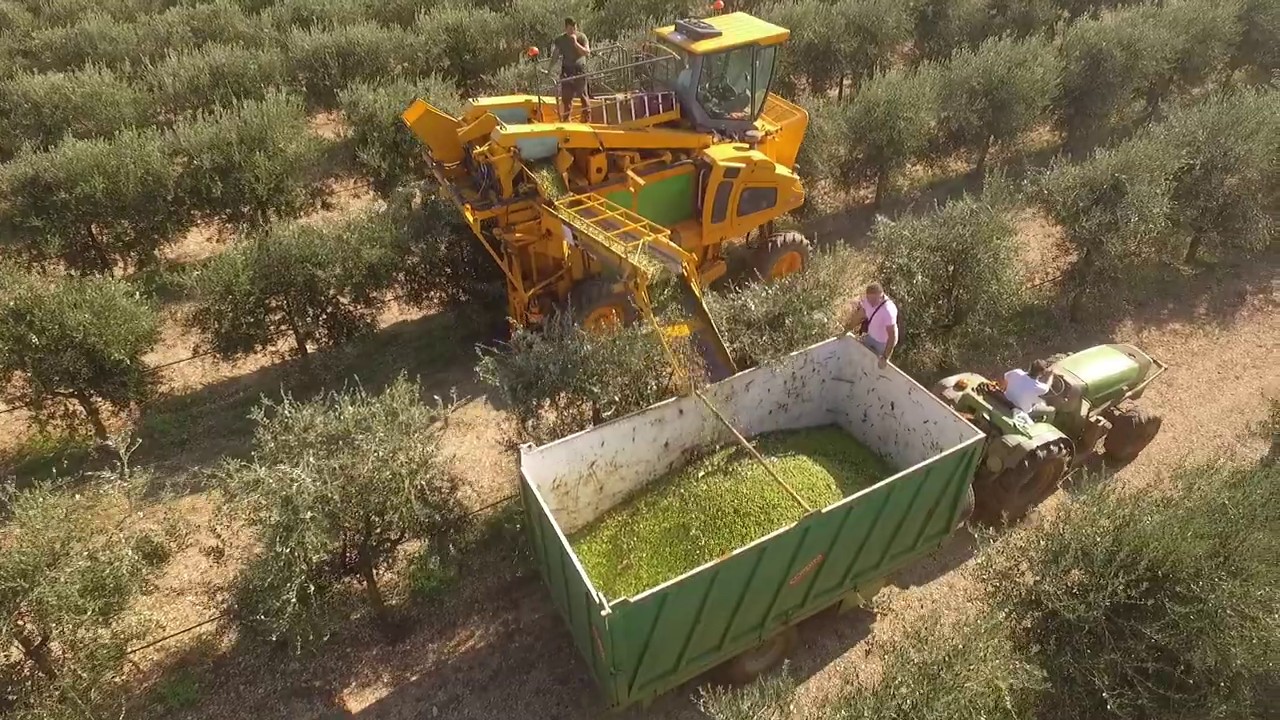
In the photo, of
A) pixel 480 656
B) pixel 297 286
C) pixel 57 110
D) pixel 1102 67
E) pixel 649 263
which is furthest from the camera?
pixel 1102 67

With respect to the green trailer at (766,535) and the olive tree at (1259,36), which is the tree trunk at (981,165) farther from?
the green trailer at (766,535)

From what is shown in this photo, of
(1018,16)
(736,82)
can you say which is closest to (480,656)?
(736,82)

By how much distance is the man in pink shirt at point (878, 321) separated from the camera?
9.09 meters

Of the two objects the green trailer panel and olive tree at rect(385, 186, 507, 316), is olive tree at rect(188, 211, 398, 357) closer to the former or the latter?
olive tree at rect(385, 186, 507, 316)

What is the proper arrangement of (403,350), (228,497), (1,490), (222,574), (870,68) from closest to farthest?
1. (228,497)
2. (222,574)
3. (1,490)
4. (403,350)
5. (870,68)

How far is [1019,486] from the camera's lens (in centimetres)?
902

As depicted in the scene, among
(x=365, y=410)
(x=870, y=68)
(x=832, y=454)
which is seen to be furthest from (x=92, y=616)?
(x=870, y=68)

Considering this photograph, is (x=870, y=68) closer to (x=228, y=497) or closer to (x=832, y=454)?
(x=832, y=454)

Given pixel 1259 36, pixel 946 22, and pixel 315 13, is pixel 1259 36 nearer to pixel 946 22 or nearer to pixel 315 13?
pixel 946 22

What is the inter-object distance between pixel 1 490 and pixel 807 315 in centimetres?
1050

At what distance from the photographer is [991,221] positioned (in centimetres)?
1113

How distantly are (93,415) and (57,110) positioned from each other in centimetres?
946

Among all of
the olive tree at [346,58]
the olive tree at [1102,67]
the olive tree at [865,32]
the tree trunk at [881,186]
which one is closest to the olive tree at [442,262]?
the olive tree at [346,58]

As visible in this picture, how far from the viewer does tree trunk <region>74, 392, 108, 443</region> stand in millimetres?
10367
